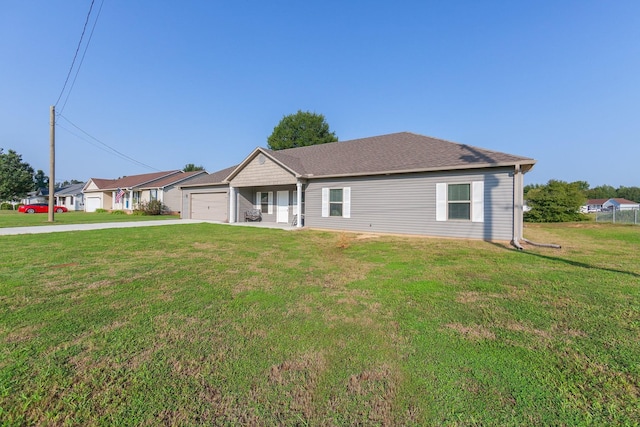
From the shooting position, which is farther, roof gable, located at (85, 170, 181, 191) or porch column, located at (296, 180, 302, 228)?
roof gable, located at (85, 170, 181, 191)

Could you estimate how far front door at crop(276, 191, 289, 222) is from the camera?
16.5 m

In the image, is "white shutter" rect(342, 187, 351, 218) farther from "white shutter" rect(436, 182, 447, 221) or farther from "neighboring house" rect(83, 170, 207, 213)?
"neighboring house" rect(83, 170, 207, 213)

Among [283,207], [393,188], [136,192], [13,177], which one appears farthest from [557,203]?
[13,177]

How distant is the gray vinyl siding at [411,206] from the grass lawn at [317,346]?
4406 mm

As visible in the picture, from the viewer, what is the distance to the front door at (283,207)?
16469mm

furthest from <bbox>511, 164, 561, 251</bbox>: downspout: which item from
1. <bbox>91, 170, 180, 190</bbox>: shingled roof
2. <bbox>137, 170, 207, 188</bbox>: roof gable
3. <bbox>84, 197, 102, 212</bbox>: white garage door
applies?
<bbox>84, 197, 102, 212</bbox>: white garage door

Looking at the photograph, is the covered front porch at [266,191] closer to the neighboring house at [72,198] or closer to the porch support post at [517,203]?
the porch support post at [517,203]

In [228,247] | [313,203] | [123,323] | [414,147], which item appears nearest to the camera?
[123,323]

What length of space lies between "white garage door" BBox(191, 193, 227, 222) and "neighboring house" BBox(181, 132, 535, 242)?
1193 mm

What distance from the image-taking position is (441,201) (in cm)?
1076

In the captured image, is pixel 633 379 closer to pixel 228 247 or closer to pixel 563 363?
pixel 563 363

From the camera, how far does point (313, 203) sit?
1402 cm

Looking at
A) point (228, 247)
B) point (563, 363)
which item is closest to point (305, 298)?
point (563, 363)

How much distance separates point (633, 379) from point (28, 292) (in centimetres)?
707
